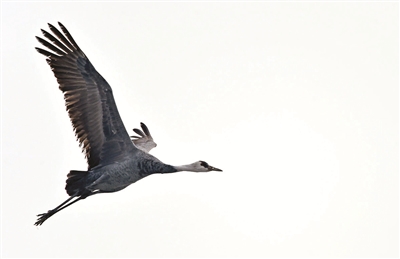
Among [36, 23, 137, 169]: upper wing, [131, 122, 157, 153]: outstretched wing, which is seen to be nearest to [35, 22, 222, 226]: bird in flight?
[36, 23, 137, 169]: upper wing

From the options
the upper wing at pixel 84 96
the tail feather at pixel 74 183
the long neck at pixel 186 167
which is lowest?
the tail feather at pixel 74 183

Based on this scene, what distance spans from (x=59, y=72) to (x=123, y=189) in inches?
165

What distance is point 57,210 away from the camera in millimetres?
35312

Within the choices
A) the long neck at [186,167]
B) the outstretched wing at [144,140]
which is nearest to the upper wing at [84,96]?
the long neck at [186,167]

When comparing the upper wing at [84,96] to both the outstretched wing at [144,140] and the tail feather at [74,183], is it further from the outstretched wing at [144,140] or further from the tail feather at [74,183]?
the outstretched wing at [144,140]

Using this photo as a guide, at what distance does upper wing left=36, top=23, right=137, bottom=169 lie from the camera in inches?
1375

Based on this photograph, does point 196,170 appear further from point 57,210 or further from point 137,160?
point 57,210

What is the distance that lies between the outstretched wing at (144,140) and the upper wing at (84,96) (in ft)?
17.9

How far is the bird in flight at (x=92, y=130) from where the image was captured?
3500cm

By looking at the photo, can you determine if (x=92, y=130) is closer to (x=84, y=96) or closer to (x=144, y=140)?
(x=84, y=96)

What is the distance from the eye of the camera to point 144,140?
41.8 m

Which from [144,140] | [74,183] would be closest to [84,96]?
[74,183]

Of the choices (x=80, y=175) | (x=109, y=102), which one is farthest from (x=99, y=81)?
(x=80, y=175)

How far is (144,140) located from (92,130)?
6544 mm
